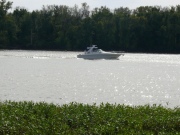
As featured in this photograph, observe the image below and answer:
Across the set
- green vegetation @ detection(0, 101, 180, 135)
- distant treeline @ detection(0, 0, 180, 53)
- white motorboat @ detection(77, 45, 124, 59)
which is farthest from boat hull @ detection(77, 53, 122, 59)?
green vegetation @ detection(0, 101, 180, 135)

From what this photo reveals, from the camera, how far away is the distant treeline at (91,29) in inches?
5285

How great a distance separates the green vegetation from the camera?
1450 centimetres

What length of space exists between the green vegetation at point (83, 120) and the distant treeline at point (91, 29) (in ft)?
381

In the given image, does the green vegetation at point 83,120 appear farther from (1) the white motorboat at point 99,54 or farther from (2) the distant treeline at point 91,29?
(2) the distant treeline at point 91,29

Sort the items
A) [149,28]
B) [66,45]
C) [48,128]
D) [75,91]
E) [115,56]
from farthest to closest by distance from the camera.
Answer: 1. [66,45]
2. [149,28]
3. [115,56]
4. [75,91]
5. [48,128]

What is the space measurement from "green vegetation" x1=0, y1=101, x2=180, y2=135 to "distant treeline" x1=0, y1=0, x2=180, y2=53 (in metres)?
116

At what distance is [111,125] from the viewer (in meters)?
15.0

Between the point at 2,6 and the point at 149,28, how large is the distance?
48556 millimetres

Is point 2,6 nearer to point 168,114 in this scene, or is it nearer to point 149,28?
point 149,28

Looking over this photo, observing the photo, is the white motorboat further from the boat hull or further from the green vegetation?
the green vegetation

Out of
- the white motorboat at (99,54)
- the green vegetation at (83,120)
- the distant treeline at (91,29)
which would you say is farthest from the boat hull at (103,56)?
the green vegetation at (83,120)

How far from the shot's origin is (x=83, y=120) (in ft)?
51.2

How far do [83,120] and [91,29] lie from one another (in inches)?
5078

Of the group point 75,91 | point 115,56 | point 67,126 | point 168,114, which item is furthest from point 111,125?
point 115,56
